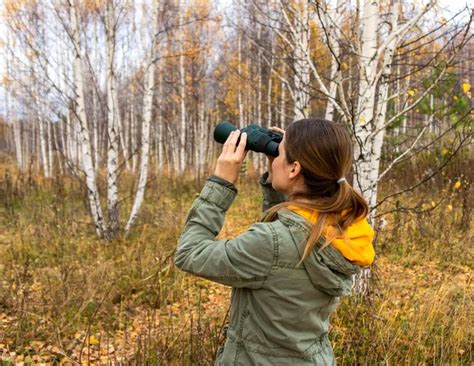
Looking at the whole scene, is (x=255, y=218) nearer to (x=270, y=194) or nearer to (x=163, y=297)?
(x=163, y=297)

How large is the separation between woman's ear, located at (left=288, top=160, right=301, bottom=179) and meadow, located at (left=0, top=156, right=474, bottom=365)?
56.8 inches

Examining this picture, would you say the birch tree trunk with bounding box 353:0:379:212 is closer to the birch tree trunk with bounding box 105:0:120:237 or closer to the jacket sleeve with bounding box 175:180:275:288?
the jacket sleeve with bounding box 175:180:275:288

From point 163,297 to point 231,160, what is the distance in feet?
9.84

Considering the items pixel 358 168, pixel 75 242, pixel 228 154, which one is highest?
pixel 228 154

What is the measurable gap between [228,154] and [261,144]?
0.39 feet

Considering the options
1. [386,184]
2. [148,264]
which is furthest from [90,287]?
[386,184]

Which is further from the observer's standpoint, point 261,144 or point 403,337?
point 403,337

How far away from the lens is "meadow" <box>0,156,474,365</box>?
104 inches

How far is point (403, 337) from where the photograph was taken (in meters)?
2.79

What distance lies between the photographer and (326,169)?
1.19 m

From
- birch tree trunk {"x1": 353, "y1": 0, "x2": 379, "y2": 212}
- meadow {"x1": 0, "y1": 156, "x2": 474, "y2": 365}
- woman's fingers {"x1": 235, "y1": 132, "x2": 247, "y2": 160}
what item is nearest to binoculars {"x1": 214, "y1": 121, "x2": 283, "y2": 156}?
woman's fingers {"x1": 235, "y1": 132, "x2": 247, "y2": 160}

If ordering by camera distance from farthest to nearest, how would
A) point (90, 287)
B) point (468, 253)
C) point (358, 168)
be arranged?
point (468, 253) < point (90, 287) < point (358, 168)

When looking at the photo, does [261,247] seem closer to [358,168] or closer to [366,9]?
[358,168]

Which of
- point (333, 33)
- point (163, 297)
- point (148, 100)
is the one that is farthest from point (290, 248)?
Result: point (148, 100)
